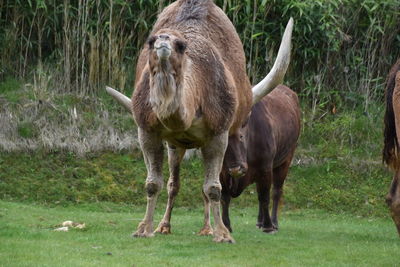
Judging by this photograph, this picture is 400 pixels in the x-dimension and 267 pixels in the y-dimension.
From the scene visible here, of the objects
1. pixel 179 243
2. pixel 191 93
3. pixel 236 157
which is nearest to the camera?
pixel 191 93

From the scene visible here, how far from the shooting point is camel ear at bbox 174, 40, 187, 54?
8.68 meters

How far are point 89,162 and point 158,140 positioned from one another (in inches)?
242

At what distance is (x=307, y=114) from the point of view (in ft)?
58.1

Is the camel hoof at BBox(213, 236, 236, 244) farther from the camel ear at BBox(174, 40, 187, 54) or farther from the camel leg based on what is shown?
the camel ear at BBox(174, 40, 187, 54)

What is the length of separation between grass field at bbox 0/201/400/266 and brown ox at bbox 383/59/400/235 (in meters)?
0.58

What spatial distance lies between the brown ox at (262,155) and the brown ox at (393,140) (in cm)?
171

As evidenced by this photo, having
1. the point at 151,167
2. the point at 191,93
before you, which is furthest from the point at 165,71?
the point at 151,167

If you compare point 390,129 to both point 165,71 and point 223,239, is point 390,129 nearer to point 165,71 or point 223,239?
point 223,239

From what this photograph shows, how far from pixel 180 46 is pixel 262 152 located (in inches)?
142

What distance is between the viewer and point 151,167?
32.4 feet

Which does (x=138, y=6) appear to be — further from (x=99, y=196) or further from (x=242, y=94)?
(x=242, y=94)

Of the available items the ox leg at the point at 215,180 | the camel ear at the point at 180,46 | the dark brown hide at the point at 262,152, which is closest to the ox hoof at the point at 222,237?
the ox leg at the point at 215,180

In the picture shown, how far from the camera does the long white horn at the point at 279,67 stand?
35.1 ft

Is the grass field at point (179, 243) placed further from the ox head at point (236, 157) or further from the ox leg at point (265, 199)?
the ox head at point (236, 157)
